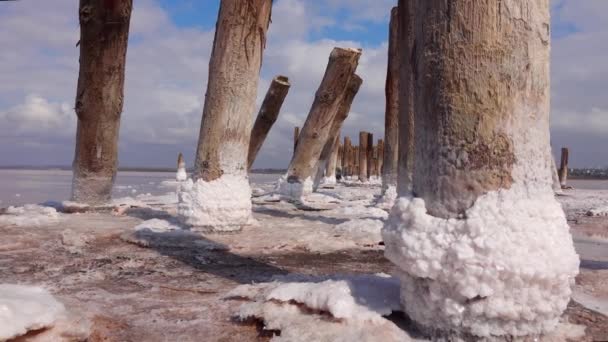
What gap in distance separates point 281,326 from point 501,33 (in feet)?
4.61

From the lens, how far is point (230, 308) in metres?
2.28

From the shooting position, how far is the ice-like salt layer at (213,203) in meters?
4.64

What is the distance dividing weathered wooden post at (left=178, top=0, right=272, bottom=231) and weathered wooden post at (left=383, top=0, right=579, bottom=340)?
292 centimetres

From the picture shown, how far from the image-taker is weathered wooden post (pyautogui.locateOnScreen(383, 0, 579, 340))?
1733mm

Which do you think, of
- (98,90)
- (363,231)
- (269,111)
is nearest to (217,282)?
(363,231)

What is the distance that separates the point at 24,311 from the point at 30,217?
426 centimetres

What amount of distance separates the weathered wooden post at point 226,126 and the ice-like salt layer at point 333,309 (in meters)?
2.50

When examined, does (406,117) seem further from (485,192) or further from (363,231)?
(485,192)

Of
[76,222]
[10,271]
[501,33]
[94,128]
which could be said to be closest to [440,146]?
[501,33]

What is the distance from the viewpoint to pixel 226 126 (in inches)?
189

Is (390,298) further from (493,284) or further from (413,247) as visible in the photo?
(493,284)

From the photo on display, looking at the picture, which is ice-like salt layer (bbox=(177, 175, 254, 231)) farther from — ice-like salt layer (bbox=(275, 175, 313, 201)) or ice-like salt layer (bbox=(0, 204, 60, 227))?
Result: ice-like salt layer (bbox=(275, 175, 313, 201))

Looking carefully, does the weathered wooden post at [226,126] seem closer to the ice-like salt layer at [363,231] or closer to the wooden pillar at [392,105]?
Answer: the ice-like salt layer at [363,231]

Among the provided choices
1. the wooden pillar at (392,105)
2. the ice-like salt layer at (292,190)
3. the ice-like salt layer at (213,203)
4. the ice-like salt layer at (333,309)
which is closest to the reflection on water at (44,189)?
the ice-like salt layer at (292,190)
